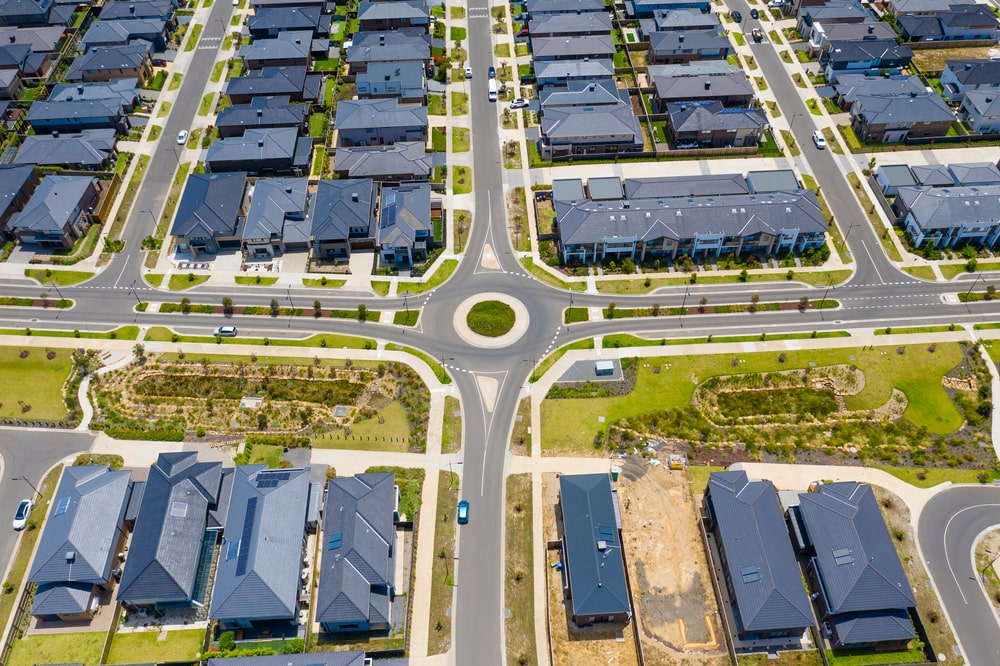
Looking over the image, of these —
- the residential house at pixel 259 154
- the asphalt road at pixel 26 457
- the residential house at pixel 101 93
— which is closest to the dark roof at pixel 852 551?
the asphalt road at pixel 26 457

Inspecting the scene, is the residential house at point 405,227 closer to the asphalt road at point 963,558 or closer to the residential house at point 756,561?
the residential house at point 756,561

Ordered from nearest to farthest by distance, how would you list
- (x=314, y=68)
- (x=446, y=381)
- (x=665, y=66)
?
(x=446, y=381)
(x=665, y=66)
(x=314, y=68)

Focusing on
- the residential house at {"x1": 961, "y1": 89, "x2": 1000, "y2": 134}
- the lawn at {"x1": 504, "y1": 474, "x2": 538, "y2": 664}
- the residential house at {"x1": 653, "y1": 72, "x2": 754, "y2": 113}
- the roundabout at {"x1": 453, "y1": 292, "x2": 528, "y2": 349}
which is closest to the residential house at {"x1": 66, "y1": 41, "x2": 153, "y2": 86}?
the roundabout at {"x1": 453, "y1": 292, "x2": 528, "y2": 349}

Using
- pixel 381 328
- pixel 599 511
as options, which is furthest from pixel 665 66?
pixel 599 511

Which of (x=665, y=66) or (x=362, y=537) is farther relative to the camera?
(x=665, y=66)

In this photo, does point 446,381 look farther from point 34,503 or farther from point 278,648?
point 34,503

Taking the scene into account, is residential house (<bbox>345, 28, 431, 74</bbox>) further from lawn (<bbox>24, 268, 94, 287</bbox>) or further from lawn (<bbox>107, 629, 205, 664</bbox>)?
lawn (<bbox>107, 629, 205, 664</bbox>)

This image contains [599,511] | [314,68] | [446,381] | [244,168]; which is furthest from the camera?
[314,68]
